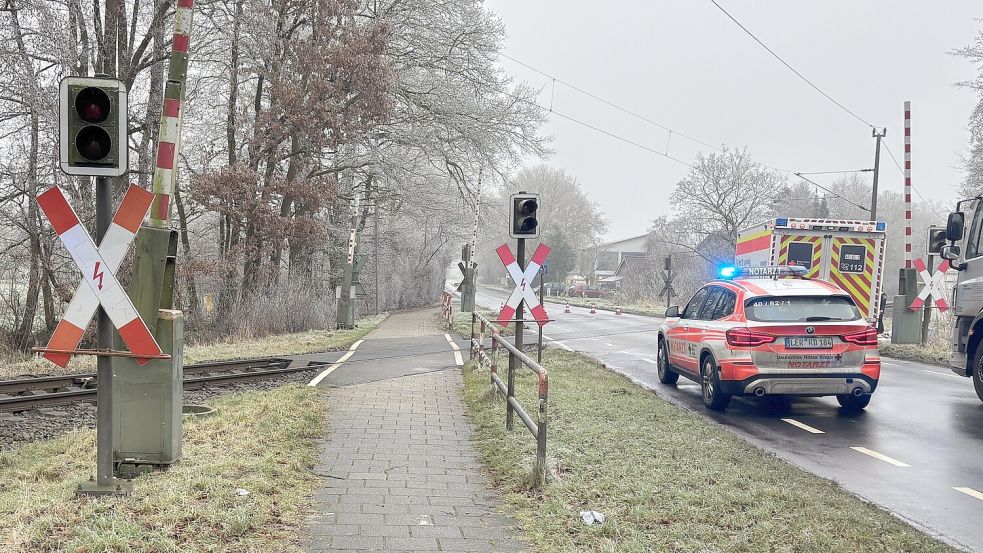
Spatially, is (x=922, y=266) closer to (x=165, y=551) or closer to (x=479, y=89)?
(x=479, y=89)

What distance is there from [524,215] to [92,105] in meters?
6.01

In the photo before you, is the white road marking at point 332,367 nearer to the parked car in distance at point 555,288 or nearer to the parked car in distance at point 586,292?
the parked car in distance at point 586,292

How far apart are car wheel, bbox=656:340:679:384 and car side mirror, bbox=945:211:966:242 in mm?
4529

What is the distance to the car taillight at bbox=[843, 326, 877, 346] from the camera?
9952mm

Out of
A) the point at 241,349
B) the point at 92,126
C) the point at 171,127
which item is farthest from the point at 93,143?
the point at 241,349

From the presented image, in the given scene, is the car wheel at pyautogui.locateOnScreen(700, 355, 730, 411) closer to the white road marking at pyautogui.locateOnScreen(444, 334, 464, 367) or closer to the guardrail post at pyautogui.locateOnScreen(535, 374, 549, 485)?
the guardrail post at pyautogui.locateOnScreen(535, 374, 549, 485)

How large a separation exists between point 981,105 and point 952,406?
2449cm

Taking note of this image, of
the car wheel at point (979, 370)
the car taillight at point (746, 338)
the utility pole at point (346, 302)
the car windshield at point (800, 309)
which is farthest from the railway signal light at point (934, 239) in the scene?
the utility pole at point (346, 302)

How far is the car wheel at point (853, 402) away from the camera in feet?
35.3

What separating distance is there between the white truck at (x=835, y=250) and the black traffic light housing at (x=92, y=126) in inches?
613

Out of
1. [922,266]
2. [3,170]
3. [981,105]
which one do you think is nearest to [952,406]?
[922,266]

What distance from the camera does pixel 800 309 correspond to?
10.2 meters

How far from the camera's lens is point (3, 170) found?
55.7 feet

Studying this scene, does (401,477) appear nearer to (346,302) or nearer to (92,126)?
(92,126)
